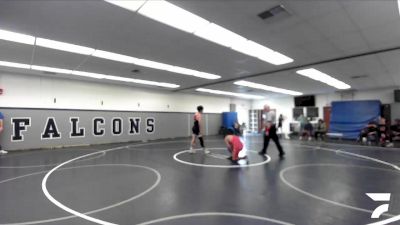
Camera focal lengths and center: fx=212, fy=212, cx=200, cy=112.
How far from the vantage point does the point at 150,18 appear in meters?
3.79

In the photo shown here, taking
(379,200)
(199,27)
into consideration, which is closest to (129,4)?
(199,27)

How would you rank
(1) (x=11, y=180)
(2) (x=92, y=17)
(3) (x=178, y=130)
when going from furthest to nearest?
(3) (x=178, y=130), (1) (x=11, y=180), (2) (x=92, y=17)

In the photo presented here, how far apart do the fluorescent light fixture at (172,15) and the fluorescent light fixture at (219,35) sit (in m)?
0.20

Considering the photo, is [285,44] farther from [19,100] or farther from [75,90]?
[19,100]

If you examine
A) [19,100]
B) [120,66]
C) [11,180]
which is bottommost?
[11,180]

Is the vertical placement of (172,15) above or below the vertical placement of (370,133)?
above

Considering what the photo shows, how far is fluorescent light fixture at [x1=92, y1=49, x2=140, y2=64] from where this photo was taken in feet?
19.0

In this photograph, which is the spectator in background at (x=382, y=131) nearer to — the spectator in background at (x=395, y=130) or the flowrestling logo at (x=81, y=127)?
the spectator in background at (x=395, y=130)

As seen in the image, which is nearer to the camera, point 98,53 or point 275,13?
point 275,13

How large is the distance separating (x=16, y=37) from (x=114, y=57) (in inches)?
85.1

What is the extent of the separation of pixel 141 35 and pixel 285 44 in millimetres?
3378

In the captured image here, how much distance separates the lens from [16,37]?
15.1ft

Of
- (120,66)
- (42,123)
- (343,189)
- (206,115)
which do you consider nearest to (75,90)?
(42,123)

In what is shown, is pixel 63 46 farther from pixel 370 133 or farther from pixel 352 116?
pixel 352 116
